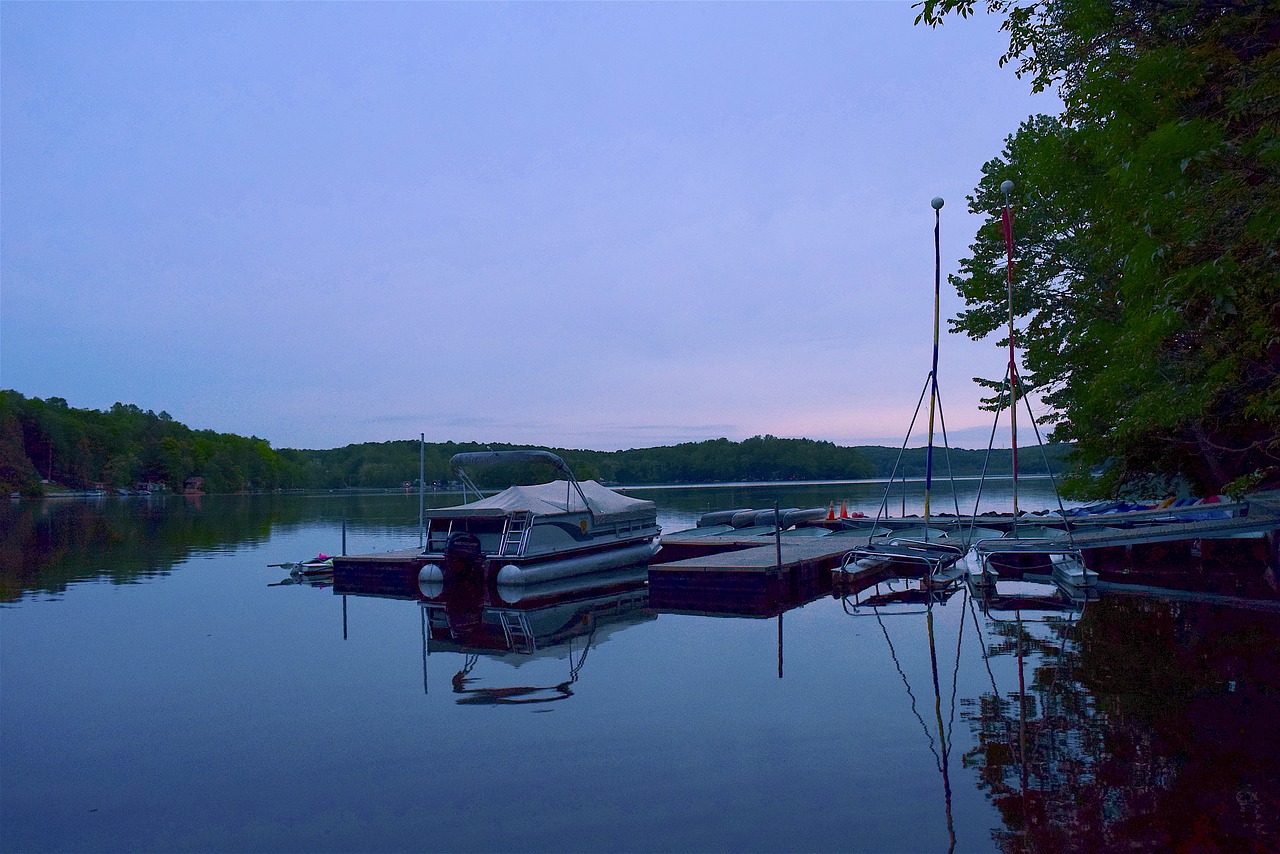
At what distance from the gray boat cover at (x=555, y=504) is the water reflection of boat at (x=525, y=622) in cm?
211

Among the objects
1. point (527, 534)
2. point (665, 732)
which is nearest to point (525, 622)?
point (527, 534)

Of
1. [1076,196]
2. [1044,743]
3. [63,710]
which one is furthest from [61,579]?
[1076,196]

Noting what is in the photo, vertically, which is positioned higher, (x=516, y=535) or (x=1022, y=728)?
(x=516, y=535)

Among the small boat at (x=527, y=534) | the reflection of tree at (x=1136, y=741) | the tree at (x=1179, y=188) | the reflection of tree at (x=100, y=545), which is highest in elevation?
the tree at (x=1179, y=188)

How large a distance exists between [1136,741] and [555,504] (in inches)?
→ 795

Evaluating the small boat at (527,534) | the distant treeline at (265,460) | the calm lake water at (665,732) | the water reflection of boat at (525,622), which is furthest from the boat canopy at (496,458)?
the distant treeline at (265,460)

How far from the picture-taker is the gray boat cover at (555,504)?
2609 centimetres

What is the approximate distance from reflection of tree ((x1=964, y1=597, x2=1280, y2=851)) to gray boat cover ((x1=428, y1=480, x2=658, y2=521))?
48.9 ft

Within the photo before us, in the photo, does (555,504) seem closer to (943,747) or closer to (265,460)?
(943,747)

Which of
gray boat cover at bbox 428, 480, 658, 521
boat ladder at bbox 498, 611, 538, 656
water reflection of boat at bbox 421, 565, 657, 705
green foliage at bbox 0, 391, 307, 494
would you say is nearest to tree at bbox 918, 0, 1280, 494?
water reflection of boat at bbox 421, 565, 657, 705

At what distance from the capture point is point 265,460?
183m

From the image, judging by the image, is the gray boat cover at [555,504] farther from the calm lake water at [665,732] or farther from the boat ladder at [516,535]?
the calm lake water at [665,732]

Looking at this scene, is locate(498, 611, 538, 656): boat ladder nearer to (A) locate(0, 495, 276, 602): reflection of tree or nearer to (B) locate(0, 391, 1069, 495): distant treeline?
(A) locate(0, 495, 276, 602): reflection of tree

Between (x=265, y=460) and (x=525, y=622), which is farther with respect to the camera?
(x=265, y=460)
